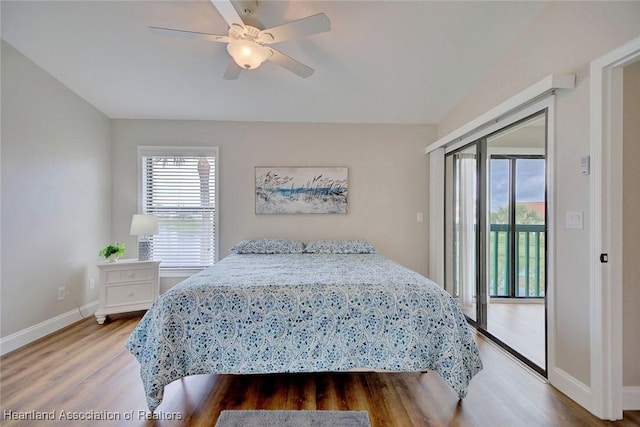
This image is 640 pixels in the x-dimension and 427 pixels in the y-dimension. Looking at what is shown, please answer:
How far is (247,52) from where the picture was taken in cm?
192

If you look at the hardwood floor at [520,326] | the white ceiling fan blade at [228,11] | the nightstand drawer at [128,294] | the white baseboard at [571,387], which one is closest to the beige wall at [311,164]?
the nightstand drawer at [128,294]

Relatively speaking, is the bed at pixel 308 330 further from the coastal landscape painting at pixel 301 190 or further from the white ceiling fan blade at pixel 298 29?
the coastal landscape painting at pixel 301 190

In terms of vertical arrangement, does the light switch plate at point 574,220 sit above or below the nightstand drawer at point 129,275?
above

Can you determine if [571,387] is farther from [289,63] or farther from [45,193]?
[45,193]

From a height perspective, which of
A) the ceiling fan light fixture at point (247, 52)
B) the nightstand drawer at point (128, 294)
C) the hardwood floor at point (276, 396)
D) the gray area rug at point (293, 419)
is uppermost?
the ceiling fan light fixture at point (247, 52)

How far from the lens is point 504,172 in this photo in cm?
321

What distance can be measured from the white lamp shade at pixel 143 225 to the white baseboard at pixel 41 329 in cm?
102

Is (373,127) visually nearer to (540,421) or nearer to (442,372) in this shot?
(442,372)

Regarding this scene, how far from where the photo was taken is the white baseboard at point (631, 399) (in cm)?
172

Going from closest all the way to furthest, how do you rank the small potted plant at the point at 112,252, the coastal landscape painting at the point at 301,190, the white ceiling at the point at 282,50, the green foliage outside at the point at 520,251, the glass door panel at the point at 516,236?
the white ceiling at the point at 282,50, the glass door panel at the point at 516,236, the green foliage outside at the point at 520,251, the small potted plant at the point at 112,252, the coastal landscape painting at the point at 301,190

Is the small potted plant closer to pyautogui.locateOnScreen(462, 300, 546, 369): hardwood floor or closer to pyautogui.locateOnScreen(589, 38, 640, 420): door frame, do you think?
pyautogui.locateOnScreen(462, 300, 546, 369): hardwood floor

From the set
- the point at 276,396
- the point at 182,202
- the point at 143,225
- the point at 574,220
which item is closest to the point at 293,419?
the point at 276,396

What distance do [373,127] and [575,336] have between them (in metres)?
2.93

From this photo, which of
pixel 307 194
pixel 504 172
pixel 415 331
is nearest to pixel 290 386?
pixel 415 331
